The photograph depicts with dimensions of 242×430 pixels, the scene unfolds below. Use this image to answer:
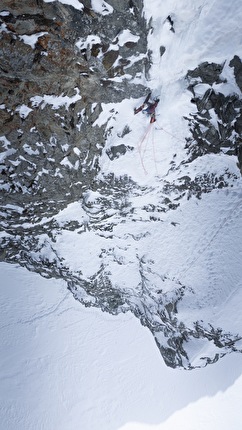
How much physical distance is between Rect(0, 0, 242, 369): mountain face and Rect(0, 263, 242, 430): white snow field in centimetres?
46

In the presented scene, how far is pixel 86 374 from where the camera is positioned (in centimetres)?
724

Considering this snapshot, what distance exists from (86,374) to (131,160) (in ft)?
15.8

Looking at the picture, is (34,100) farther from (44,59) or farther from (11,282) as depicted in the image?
(11,282)

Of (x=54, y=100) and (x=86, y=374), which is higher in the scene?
(x=54, y=100)

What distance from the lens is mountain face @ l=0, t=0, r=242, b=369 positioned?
144 inches

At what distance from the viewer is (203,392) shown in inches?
293

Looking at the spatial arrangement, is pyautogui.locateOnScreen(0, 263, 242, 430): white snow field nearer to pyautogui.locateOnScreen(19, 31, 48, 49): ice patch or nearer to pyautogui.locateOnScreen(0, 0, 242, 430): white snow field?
pyautogui.locateOnScreen(0, 0, 242, 430): white snow field

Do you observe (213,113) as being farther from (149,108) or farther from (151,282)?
(151,282)

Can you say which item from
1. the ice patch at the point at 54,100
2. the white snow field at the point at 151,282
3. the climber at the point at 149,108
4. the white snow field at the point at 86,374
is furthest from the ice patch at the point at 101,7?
the white snow field at the point at 86,374

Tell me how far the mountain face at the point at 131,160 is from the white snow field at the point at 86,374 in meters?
0.46

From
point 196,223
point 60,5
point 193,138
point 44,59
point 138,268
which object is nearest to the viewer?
point 60,5

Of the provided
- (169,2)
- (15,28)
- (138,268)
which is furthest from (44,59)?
(138,268)

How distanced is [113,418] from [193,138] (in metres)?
6.08

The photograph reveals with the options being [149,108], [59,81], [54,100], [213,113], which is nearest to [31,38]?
[59,81]
